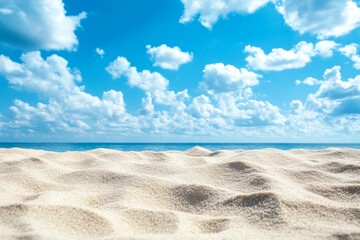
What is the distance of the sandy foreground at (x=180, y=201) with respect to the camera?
1.65 metres

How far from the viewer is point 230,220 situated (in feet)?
6.07

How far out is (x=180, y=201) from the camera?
2.31m

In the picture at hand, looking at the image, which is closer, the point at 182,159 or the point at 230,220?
the point at 230,220

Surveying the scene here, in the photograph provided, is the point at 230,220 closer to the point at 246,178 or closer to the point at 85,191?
the point at 246,178

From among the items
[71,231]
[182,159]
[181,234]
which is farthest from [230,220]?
[182,159]

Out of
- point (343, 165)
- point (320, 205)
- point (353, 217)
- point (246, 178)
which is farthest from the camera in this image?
point (343, 165)

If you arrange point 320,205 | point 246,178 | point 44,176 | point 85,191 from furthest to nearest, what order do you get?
point 44,176
point 246,178
point 85,191
point 320,205

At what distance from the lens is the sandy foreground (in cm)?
165

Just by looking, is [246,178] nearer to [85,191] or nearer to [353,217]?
[353,217]

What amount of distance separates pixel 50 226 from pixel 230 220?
0.98 metres

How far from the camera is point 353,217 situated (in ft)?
5.92

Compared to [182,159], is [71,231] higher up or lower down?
lower down

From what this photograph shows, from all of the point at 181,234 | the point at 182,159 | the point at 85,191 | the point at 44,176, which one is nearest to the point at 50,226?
the point at 181,234

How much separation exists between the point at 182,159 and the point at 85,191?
64.1 inches
